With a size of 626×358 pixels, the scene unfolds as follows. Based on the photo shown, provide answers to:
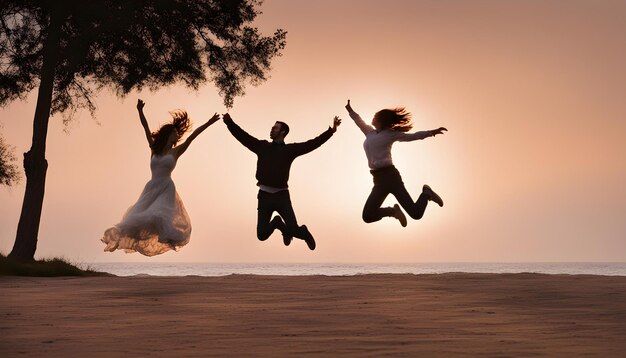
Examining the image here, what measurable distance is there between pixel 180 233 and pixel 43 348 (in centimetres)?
992

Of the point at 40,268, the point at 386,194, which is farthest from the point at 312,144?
the point at 40,268

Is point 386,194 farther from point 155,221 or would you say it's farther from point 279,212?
point 155,221

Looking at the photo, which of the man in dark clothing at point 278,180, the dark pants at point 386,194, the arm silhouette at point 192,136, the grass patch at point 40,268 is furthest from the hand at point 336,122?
the grass patch at point 40,268

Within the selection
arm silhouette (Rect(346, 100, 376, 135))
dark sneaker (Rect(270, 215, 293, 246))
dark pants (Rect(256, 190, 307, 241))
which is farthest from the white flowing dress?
arm silhouette (Rect(346, 100, 376, 135))

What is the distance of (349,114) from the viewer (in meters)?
17.7

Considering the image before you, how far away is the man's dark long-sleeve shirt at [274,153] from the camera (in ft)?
59.1

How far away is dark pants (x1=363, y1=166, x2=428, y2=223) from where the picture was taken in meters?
17.7

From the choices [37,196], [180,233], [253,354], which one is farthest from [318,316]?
[37,196]

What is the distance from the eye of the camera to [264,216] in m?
18.1

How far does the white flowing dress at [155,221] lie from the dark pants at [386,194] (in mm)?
4088

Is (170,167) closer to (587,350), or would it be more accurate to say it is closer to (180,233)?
(180,233)

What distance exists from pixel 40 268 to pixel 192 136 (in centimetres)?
781

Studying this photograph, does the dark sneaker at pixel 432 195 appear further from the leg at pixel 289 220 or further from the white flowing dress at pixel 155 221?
the white flowing dress at pixel 155 221

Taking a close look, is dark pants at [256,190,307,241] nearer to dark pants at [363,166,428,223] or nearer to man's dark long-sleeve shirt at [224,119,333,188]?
man's dark long-sleeve shirt at [224,119,333,188]
